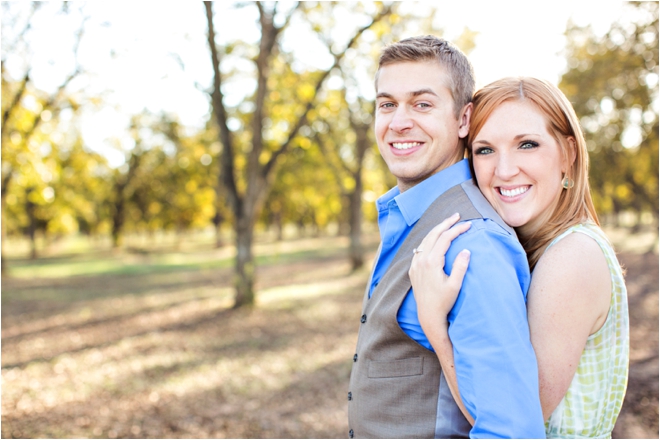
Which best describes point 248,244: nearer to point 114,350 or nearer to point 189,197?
point 114,350

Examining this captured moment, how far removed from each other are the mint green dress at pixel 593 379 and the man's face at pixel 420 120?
59 cm

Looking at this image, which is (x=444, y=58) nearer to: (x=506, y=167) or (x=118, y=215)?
(x=506, y=167)

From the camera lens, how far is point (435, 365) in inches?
73.7

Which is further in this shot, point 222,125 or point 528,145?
point 222,125

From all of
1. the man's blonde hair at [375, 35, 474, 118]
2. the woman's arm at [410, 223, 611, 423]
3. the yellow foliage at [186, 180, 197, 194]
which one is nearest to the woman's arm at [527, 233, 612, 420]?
the woman's arm at [410, 223, 611, 423]

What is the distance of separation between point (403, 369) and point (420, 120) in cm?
101

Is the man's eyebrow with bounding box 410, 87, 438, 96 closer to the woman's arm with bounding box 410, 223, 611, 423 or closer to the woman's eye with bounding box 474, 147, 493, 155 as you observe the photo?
the woman's eye with bounding box 474, 147, 493, 155

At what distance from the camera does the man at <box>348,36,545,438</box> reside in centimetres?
158

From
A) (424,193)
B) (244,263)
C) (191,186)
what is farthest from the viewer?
(191,186)

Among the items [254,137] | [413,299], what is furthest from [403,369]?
[254,137]

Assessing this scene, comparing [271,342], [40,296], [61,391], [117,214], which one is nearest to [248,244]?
[271,342]

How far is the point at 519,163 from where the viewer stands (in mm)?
1969

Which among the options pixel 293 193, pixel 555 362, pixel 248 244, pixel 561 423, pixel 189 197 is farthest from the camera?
pixel 189 197

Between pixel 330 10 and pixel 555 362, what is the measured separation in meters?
12.4
